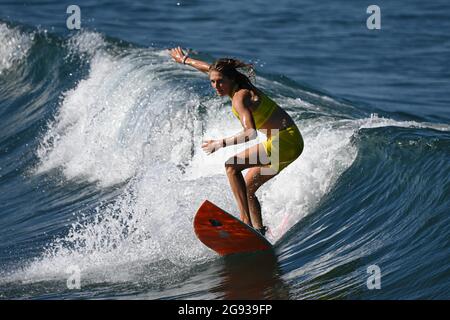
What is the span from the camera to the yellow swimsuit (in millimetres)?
8547

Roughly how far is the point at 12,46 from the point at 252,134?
1317cm

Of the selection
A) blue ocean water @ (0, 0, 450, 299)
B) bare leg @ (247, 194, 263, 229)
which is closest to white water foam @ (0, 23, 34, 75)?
blue ocean water @ (0, 0, 450, 299)

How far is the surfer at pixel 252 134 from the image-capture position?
8.39 metres

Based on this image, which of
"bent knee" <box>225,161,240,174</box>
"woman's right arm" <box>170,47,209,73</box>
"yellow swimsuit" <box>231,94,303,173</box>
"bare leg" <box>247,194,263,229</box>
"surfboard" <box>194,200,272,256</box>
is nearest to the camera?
"yellow swimsuit" <box>231,94,303,173</box>

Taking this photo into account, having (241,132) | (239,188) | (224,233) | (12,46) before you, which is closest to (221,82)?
(241,132)

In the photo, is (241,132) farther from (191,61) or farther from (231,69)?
(191,61)

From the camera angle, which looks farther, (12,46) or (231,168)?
Result: (12,46)

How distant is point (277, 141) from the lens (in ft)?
28.5

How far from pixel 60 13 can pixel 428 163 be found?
1785cm

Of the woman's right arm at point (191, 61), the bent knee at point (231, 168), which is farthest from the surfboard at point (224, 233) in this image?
the woman's right arm at point (191, 61)

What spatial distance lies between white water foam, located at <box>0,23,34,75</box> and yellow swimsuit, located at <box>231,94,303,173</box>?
1194 centimetres

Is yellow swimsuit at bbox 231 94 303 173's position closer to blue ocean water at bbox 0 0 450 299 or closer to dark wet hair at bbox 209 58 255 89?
dark wet hair at bbox 209 58 255 89

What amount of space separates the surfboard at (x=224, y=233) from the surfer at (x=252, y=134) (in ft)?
0.37
